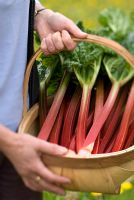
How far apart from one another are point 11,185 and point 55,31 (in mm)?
511

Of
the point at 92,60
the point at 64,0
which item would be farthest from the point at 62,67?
the point at 64,0

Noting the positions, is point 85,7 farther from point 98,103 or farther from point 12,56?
point 12,56

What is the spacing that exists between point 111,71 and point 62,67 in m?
0.17

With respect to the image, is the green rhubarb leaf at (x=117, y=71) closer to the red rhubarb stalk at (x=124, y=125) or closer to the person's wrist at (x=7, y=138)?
the red rhubarb stalk at (x=124, y=125)

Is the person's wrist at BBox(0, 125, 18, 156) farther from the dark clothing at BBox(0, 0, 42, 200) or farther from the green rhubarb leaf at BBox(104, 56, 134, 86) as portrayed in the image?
the green rhubarb leaf at BBox(104, 56, 134, 86)

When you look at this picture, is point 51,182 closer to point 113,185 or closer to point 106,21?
point 113,185

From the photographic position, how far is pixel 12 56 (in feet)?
5.99

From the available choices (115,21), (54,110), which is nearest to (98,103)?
(54,110)

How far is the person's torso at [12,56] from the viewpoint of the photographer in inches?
70.2

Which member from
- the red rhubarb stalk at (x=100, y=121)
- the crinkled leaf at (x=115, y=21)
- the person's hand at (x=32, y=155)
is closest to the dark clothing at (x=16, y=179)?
the red rhubarb stalk at (x=100, y=121)

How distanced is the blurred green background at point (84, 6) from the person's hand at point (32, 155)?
11.9ft

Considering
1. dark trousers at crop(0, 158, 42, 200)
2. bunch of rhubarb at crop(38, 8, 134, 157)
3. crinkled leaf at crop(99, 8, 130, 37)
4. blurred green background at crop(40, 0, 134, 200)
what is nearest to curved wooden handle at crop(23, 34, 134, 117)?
bunch of rhubarb at crop(38, 8, 134, 157)

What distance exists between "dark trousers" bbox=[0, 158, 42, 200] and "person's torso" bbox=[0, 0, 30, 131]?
0.19m

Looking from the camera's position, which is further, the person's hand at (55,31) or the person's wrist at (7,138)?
the person's hand at (55,31)
